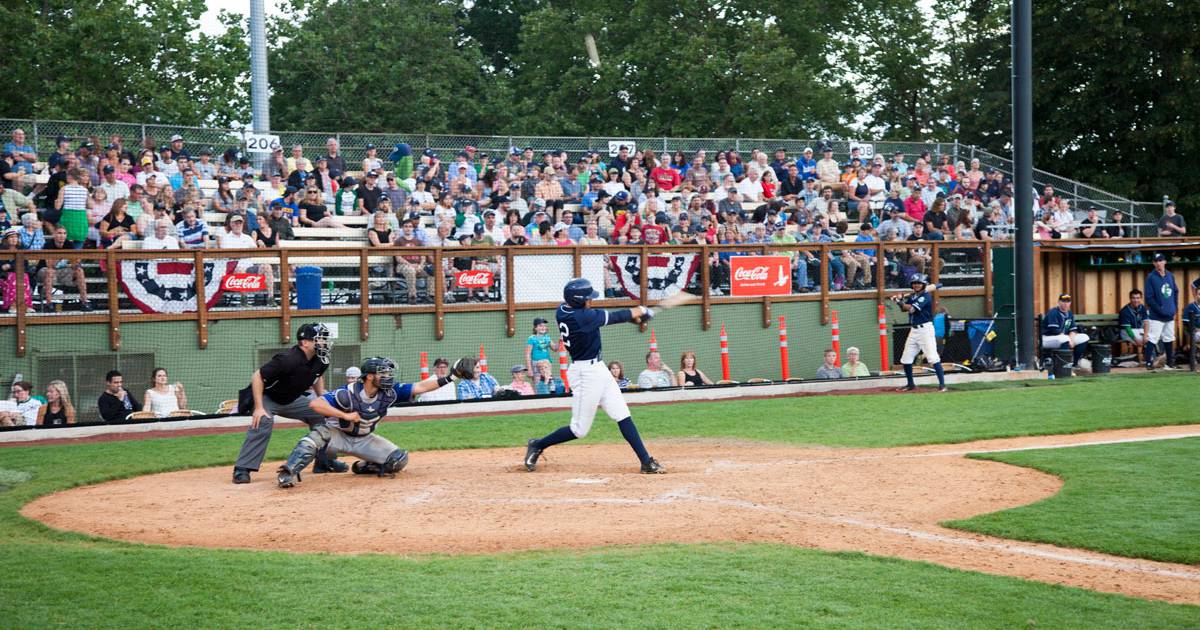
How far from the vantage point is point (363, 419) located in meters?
11.9

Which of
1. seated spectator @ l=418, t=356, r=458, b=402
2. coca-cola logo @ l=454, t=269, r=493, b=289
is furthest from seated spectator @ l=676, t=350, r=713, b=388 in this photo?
seated spectator @ l=418, t=356, r=458, b=402

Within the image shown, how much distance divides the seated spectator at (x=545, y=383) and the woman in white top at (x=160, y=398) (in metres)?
5.46

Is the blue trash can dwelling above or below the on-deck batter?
above

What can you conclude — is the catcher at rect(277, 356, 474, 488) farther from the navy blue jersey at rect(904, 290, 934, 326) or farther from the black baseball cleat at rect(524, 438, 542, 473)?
the navy blue jersey at rect(904, 290, 934, 326)

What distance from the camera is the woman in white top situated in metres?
16.8

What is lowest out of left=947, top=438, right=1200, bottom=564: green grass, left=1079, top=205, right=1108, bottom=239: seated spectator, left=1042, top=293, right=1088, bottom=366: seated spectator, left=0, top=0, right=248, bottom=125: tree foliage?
left=947, top=438, right=1200, bottom=564: green grass

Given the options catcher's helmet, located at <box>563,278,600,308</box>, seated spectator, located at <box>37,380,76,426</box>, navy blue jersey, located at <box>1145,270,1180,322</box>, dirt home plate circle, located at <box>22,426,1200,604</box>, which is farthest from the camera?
navy blue jersey, located at <box>1145,270,1180,322</box>

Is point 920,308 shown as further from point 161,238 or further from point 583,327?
point 161,238

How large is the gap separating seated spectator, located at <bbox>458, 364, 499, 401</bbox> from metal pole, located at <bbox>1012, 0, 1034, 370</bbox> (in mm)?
Result: 10065

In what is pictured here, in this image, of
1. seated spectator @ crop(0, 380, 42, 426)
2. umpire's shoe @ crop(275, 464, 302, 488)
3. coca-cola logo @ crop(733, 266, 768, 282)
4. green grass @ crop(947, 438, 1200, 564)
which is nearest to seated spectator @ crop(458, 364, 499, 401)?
coca-cola logo @ crop(733, 266, 768, 282)

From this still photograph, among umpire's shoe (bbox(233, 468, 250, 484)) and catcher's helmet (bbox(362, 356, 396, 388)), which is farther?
umpire's shoe (bbox(233, 468, 250, 484))

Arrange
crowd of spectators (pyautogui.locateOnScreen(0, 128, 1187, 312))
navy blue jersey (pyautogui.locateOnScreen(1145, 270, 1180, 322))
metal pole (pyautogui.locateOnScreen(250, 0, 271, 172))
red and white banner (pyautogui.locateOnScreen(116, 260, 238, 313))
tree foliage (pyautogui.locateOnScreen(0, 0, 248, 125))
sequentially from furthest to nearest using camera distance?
1. tree foliage (pyautogui.locateOnScreen(0, 0, 248, 125))
2. metal pole (pyautogui.locateOnScreen(250, 0, 271, 172))
3. navy blue jersey (pyautogui.locateOnScreen(1145, 270, 1180, 322))
4. crowd of spectators (pyautogui.locateOnScreen(0, 128, 1187, 312))
5. red and white banner (pyautogui.locateOnScreen(116, 260, 238, 313))

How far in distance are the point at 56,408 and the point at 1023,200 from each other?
662 inches

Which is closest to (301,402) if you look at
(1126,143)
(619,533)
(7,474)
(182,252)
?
(7,474)
